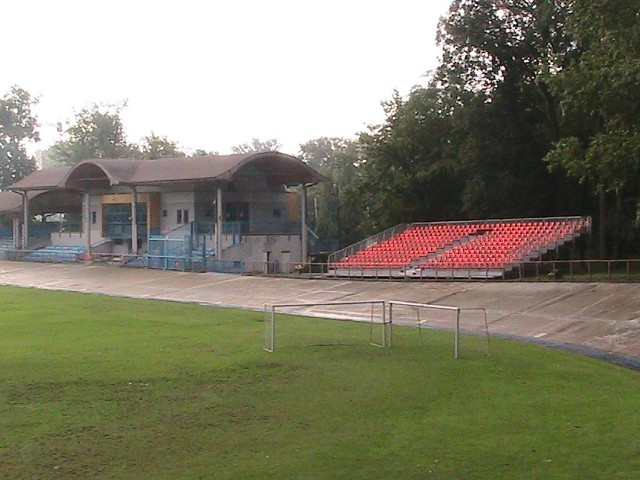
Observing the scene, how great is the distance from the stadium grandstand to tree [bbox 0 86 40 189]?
183 feet

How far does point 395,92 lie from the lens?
5397 centimetres

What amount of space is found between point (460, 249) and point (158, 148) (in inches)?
2275

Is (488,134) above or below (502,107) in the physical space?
below

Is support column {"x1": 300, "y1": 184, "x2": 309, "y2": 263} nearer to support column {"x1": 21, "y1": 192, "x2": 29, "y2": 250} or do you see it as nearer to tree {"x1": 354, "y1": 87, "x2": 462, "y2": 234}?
tree {"x1": 354, "y1": 87, "x2": 462, "y2": 234}

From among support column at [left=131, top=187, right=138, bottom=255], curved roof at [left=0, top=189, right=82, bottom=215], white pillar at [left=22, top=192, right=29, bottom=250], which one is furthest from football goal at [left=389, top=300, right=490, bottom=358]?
white pillar at [left=22, top=192, right=29, bottom=250]

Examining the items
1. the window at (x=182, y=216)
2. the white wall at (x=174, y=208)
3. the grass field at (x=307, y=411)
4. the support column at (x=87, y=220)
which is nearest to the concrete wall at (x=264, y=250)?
the white wall at (x=174, y=208)

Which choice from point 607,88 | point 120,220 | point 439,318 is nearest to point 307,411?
point 439,318

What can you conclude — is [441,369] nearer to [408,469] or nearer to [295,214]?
[408,469]

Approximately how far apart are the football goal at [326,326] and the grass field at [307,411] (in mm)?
476

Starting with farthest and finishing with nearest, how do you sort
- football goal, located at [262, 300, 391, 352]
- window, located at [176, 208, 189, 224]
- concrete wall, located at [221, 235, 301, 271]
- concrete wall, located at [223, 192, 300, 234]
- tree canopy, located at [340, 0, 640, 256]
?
window, located at [176, 208, 189, 224]
concrete wall, located at [223, 192, 300, 234]
concrete wall, located at [221, 235, 301, 271]
tree canopy, located at [340, 0, 640, 256]
football goal, located at [262, 300, 391, 352]

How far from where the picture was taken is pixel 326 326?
22.7 metres

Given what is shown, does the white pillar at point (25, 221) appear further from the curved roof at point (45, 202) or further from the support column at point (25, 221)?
the curved roof at point (45, 202)

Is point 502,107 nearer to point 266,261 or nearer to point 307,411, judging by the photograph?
point 266,261

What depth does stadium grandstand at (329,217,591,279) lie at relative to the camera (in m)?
37.8
